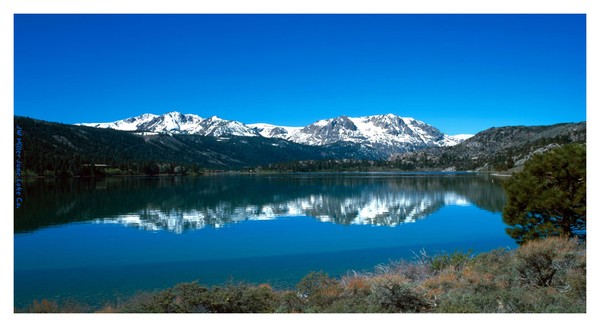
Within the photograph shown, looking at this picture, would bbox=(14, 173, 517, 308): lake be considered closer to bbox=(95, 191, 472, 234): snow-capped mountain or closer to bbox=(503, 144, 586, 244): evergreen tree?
bbox=(95, 191, 472, 234): snow-capped mountain

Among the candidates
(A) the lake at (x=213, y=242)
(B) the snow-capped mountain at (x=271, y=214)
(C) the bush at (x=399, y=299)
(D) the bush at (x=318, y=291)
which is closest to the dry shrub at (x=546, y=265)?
(C) the bush at (x=399, y=299)

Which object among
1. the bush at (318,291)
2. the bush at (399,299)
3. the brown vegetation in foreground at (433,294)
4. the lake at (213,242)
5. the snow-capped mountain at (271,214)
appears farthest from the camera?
the snow-capped mountain at (271,214)

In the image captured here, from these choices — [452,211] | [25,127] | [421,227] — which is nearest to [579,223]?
[421,227]

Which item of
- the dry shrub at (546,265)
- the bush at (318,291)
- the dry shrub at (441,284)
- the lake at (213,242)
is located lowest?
the lake at (213,242)

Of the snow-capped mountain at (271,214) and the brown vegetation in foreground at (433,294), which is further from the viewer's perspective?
the snow-capped mountain at (271,214)

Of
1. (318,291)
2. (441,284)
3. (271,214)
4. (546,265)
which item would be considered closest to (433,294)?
(441,284)

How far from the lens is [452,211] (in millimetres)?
40688

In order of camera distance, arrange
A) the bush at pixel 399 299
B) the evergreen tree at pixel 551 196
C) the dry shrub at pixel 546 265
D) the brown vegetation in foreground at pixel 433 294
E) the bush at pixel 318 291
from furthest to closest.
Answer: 1. the evergreen tree at pixel 551 196
2. the dry shrub at pixel 546 265
3. the bush at pixel 318 291
4. the bush at pixel 399 299
5. the brown vegetation in foreground at pixel 433 294

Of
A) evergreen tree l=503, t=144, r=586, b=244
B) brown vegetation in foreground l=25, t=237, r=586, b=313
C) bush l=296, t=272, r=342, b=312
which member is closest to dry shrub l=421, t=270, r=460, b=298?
brown vegetation in foreground l=25, t=237, r=586, b=313

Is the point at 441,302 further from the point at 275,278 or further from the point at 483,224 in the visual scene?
the point at 483,224

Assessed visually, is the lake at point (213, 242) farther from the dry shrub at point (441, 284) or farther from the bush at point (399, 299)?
the bush at point (399, 299)

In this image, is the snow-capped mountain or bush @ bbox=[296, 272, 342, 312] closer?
bush @ bbox=[296, 272, 342, 312]

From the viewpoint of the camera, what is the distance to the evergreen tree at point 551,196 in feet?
49.2

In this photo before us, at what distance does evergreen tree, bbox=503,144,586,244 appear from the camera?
15.0 meters
